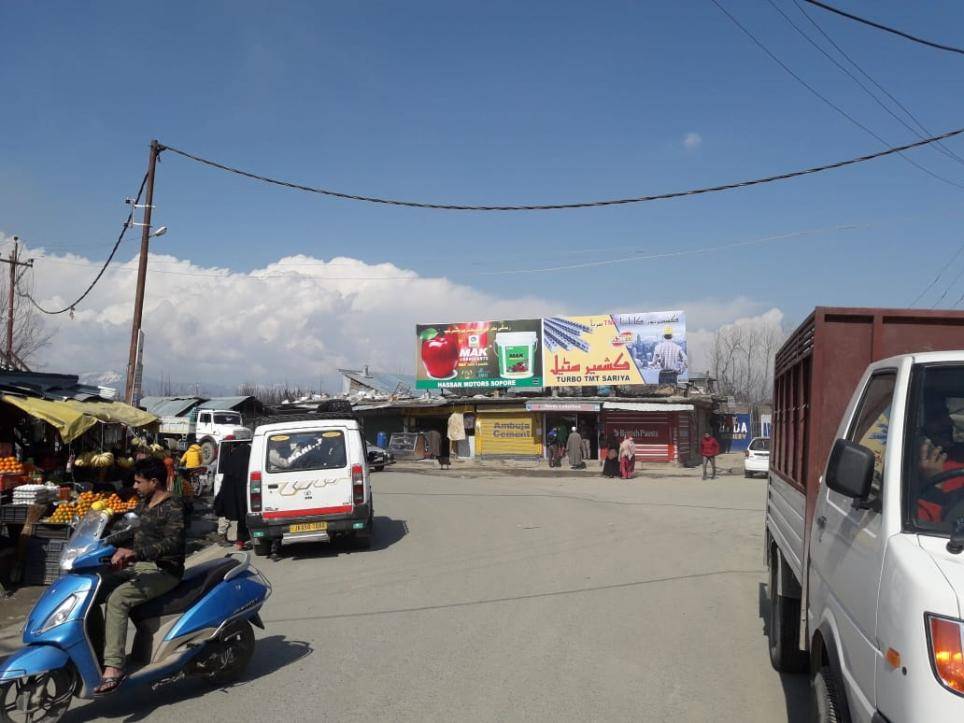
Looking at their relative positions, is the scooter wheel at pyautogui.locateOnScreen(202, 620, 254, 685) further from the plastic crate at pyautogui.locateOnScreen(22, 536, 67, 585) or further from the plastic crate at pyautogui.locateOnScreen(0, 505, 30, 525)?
the plastic crate at pyautogui.locateOnScreen(0, 505, 30, 525)

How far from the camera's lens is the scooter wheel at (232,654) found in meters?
6.17

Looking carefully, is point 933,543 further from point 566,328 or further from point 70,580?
point 566,328

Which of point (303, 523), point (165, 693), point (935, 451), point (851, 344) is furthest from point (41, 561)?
point (935, 451)

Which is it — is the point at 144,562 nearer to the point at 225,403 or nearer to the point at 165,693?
the point at 165,693

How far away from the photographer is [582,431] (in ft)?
123

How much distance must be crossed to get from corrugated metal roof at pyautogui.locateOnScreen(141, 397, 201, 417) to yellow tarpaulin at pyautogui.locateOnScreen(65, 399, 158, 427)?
3626 cm

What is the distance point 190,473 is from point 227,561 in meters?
13.4

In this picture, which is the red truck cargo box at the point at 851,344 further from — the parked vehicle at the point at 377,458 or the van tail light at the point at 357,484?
the parked vehicle at the point at 377,458

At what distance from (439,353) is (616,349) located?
8.84 meters

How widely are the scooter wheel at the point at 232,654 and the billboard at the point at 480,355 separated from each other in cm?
3206

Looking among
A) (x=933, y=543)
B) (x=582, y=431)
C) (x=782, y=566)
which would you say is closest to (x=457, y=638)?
(x=782, y=566)

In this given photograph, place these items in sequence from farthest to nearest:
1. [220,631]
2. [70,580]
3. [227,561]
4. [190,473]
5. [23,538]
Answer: [190,473], [23,538], [227,561], [220,631], [70,580]

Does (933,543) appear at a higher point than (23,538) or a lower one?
higher

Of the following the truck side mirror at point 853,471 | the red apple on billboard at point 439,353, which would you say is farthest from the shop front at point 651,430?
the truck side mirror at point 853,471
